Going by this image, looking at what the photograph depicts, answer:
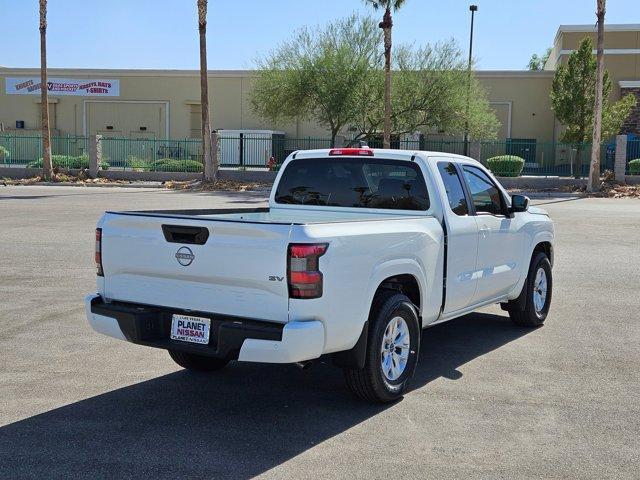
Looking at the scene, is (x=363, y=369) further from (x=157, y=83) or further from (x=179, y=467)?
(x=157, y=83)

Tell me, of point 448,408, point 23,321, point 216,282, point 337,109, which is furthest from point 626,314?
point 337,109

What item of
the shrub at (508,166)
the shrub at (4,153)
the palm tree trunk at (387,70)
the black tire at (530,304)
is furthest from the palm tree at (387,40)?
the black tire at (530,304)

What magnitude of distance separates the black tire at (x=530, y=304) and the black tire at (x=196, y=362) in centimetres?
334

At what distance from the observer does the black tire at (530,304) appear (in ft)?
26.3

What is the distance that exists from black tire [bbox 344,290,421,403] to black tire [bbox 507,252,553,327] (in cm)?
260

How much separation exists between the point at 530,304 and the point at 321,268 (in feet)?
13.0

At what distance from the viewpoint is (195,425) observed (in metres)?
5.15

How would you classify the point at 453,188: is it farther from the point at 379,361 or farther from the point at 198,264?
the point at 198,264

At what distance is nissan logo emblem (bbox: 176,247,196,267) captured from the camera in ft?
17.0

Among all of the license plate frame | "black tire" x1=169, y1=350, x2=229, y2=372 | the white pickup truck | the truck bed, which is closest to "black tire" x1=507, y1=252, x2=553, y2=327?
the white pickup truck

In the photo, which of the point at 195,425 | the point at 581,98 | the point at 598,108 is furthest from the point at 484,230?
the point at 581,98

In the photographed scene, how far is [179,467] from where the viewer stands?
4.44 m

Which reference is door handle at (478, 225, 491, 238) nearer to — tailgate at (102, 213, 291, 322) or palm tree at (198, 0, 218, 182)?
tailgate at (102, 213, 291, 322)

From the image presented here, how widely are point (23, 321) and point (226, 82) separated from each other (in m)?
45.6
